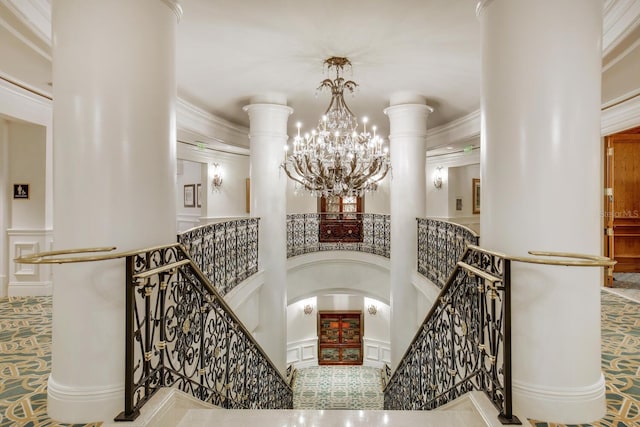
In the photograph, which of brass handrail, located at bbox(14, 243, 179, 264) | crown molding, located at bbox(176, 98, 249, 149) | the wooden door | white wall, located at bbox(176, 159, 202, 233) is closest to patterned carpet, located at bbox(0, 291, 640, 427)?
brass handrail, located at bbox(14, 243, 179, 264)

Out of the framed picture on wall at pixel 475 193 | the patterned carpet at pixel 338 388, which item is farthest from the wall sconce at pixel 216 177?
the framed picture on wall at pixel 475 193

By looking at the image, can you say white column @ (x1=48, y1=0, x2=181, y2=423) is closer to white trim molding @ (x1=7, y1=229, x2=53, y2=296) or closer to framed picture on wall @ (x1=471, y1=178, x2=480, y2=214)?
white trim molding @ (x1=7, y1=229, x2=53, y2=296)

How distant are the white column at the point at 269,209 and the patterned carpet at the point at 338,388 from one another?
2945mm

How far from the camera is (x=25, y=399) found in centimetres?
250

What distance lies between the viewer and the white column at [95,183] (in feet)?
7.13

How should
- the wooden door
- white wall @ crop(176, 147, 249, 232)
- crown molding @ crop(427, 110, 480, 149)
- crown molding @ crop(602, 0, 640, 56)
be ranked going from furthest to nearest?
1. white wall @ crop(176, 147, 249, 232)
2. crown molding @ crop(427, 110, 480, 149)
3. the wooden door
4. crown molding @ crop(602, 0, 640, 56)

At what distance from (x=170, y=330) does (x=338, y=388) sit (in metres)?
8.89

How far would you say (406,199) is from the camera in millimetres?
7180

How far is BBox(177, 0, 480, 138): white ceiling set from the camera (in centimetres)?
384

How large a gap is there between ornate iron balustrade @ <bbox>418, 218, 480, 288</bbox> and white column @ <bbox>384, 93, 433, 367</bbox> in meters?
0.20

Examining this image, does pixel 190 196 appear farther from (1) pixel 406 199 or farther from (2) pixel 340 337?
(1) pixel 406 199

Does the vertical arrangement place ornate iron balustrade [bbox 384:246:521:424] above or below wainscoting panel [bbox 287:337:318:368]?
above

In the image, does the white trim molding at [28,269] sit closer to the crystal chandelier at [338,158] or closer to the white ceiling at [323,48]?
the white ceiling at [323,48]

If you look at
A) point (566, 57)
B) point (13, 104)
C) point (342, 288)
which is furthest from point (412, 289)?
point (13, 104)
